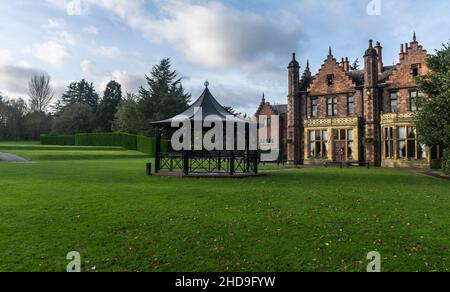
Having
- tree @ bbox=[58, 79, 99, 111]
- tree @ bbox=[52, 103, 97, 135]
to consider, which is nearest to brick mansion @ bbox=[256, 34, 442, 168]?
tree @ bbox=[52, 103, 97, 135]

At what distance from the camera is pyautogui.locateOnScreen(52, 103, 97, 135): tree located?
70688 mm

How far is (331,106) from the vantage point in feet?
117

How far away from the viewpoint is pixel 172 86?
7125 cm

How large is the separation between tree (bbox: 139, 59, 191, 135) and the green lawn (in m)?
48.8

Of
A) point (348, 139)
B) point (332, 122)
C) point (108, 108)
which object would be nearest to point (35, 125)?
point (108, 108)

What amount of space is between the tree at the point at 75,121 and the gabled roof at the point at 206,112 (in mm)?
57239

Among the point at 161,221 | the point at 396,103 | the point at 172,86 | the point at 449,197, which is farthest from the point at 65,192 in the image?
the point at 172,86

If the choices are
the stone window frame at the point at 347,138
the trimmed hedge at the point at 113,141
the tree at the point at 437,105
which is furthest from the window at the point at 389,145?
the trimmed hedge at the point at 113,141

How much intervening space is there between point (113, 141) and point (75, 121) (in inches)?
780

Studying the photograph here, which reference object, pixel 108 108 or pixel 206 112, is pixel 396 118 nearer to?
pixel 206 112

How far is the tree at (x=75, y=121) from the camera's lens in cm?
7069

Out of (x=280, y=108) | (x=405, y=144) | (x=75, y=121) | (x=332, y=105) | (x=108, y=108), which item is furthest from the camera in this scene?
(x=108, y=108)

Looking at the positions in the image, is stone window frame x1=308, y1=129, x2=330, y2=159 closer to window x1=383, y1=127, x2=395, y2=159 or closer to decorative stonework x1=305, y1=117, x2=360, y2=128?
decorative stonework x1=305, y1=117, x2=360, y2=128
